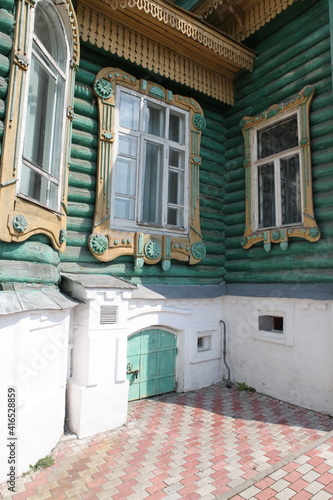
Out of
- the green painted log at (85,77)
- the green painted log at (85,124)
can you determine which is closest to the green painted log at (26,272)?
the green painted log at (85,124)

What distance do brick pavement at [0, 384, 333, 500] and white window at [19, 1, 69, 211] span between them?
267cm

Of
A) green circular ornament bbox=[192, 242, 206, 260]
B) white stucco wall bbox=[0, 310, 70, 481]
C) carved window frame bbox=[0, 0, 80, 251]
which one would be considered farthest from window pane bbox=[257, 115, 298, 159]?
white stucco wall bbox=[0, 310, 70, 481]

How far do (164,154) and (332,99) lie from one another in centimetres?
264

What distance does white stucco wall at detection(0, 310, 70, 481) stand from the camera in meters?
2.81

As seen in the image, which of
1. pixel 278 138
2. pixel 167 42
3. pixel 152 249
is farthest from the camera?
pixel 278 138

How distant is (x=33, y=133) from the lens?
11.6 feet

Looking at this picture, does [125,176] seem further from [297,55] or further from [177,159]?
[297,55]

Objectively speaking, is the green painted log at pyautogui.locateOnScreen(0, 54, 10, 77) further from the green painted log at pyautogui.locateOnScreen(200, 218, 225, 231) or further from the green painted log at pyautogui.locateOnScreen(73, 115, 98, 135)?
the green painted log at pyautogui.locateOnScreen(200, 218, 225, 231)

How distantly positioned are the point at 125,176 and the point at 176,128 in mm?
1526

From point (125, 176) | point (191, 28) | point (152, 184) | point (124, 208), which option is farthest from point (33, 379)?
point (191, 28)

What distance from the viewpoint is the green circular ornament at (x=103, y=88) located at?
4.87m

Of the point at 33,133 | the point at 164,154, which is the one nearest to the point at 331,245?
the point at 164,154

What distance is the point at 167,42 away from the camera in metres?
5.48

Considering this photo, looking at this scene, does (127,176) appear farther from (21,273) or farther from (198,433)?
(198,433)
